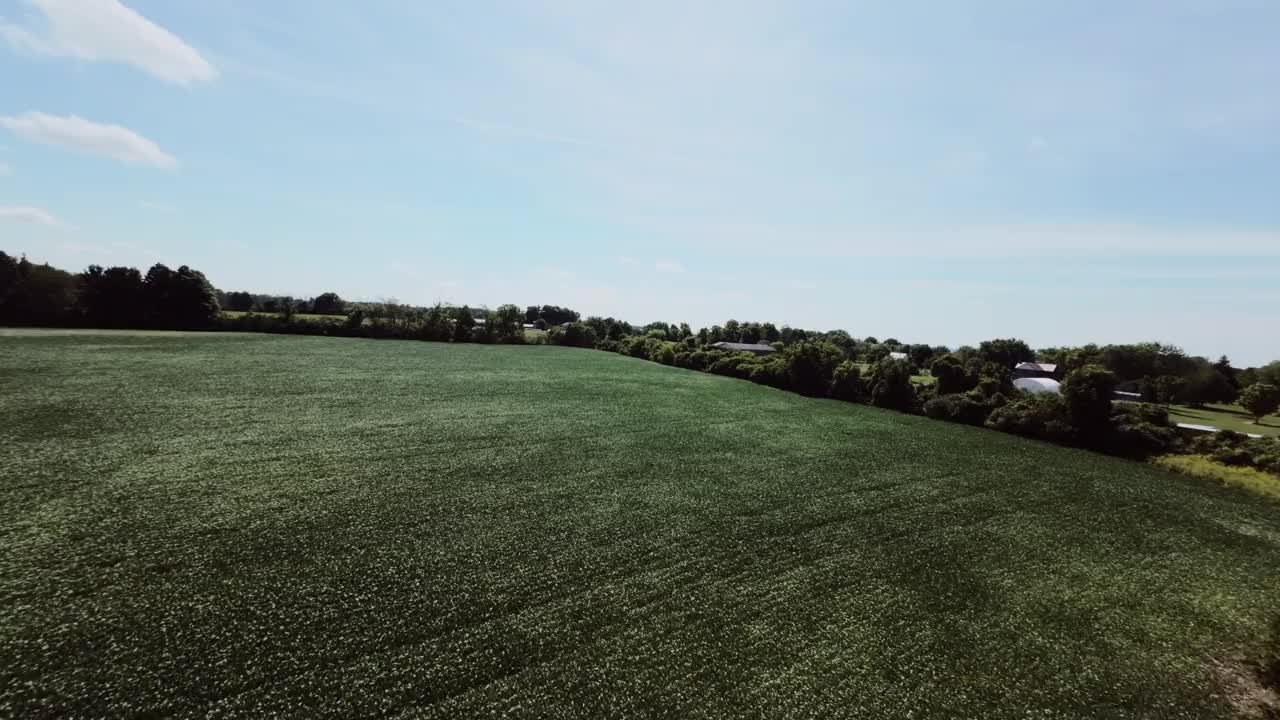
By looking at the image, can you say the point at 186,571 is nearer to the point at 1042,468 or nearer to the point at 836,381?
the point at 1042,468

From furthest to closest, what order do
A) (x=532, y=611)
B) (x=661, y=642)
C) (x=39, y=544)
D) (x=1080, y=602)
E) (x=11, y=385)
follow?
1. (x=11, y=385)
2. (x=1080, y=602)
3. (x=39, y=544)
4. (x=532, y=611)
5. (x=661, y=642)

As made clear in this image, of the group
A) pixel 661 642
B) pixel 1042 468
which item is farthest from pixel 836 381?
pixel 661 642

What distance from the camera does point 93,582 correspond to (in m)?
13.7

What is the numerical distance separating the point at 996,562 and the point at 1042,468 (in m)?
22.6

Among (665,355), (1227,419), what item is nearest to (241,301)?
(665,355)

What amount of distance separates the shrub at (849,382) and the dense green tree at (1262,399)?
45.0 m

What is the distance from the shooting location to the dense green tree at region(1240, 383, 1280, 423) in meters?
56.7

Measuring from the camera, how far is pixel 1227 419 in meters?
60.8

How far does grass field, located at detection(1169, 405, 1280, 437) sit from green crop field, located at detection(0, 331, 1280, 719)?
31054mm

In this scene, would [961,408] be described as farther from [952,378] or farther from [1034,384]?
[1034,384]

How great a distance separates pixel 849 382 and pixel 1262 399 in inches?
1866

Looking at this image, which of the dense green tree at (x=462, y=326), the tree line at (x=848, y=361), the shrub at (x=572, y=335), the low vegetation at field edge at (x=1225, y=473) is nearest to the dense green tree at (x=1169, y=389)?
the tree line at (x=848, y=361)

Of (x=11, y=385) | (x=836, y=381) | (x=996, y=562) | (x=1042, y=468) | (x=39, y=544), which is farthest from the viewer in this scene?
(x=836, y=381)

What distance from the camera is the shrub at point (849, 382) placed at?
6600 centimetres
